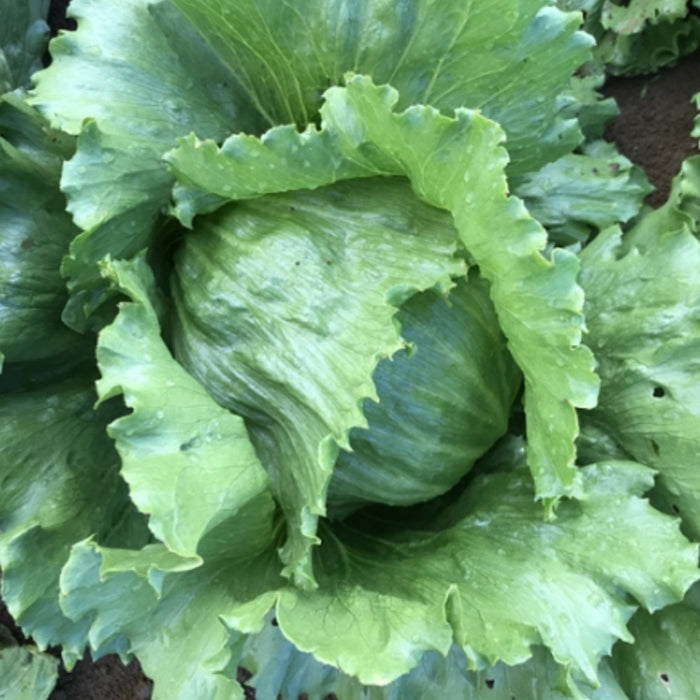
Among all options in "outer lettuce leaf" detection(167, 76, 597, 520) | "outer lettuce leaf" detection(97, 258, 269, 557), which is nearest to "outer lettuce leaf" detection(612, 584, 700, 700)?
"outer lettuce leaf" detection(167, 76, 597, 520)

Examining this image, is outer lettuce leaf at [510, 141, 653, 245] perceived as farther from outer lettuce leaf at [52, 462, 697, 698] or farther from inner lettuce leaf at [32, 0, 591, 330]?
outer lettuce leaf at [52, 462, 697, 698]

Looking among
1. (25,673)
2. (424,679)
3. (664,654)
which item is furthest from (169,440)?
(25,673)

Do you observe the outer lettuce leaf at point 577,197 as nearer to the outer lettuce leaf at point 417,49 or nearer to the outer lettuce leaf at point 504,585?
the outer lettuce leaf at point 417,49

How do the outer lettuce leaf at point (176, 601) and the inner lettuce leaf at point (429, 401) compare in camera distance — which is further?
the inner lettuce leaf at point (429, 401)

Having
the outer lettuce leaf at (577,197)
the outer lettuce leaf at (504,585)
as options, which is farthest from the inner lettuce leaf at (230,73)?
the outer lettuce leaf at (504,585)

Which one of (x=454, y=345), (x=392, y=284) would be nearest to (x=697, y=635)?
(x=454, y=345)

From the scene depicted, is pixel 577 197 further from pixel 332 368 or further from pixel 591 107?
pixel 332 368
